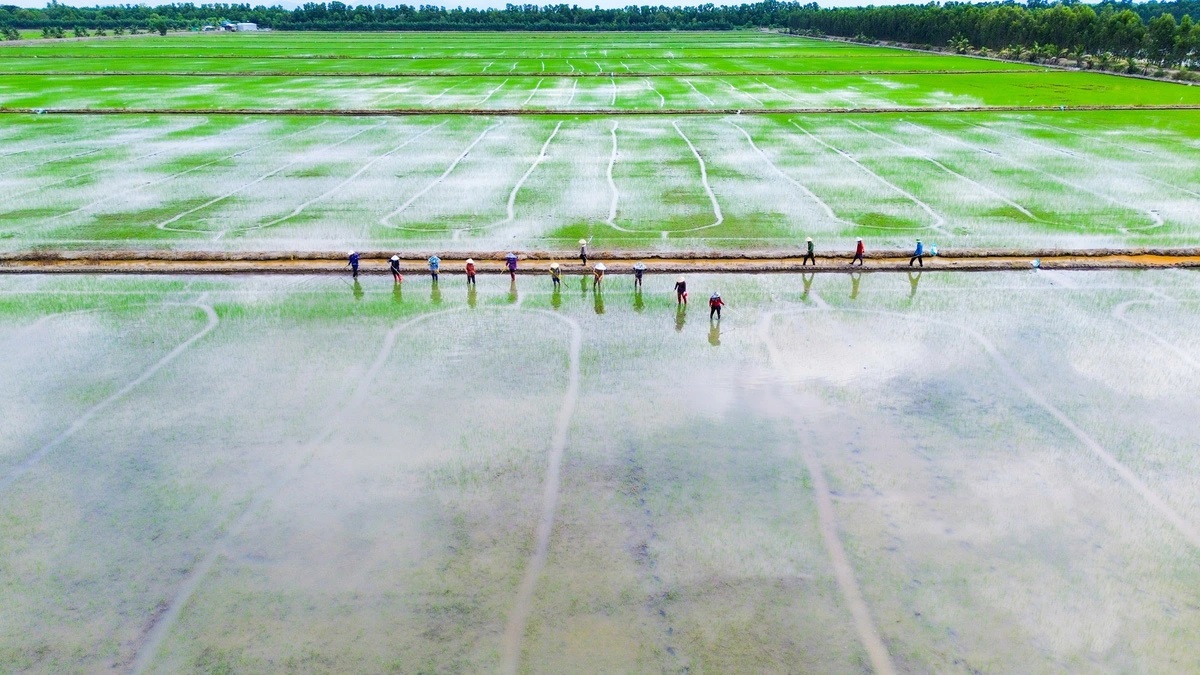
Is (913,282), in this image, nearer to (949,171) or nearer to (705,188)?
(705,188)

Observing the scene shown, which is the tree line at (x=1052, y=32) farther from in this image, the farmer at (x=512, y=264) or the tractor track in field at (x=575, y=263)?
the farmer at (x=512, y=264)

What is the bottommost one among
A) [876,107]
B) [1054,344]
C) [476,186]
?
[1054,344]

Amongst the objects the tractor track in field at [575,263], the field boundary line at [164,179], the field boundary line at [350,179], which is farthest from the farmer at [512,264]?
the field boundary line at [164,179]

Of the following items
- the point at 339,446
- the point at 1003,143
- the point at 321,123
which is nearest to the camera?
the point at 339,446

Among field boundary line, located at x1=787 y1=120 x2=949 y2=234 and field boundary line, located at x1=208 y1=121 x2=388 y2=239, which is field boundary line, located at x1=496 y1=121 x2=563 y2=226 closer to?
field boundary line, located at x1=208 y1=121 x2=388 y2=239

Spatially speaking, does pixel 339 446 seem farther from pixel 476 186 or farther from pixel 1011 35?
pixel 1011 35

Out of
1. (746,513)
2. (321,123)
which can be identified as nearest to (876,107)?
(321,123)

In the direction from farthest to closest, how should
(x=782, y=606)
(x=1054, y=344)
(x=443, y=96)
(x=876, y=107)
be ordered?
(x=443, y=96) < (x=876, y=107) < (x=1054, y=344) < (x=782, y=606)

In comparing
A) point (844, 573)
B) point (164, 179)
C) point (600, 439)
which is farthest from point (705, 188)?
point (164, 179)
